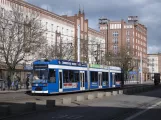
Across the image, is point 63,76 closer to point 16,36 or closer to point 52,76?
point 52,76

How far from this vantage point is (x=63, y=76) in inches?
1326

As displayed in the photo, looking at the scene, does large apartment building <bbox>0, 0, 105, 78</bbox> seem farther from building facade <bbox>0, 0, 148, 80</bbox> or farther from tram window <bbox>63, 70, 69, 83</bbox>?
tram window <bbox>63, 70, 69, 83</bbox>

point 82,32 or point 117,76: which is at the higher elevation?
point 82,32

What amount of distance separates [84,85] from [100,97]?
9.39 meters

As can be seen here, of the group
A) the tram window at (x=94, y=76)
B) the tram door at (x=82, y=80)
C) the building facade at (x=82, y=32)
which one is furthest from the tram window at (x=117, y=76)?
the tram door at (x=82, y=80)

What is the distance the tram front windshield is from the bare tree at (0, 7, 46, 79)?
539 inches

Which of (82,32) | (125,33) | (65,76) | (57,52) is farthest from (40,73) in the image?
(125,33)

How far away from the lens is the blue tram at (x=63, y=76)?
3212 centimetres

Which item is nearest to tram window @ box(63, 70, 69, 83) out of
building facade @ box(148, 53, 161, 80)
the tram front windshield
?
the tram front windshield

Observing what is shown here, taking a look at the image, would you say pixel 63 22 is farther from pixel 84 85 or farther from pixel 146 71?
pixel 146 71

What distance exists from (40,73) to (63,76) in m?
2.45

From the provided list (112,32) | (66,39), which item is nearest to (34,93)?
(66,39)

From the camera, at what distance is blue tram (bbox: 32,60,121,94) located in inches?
1265

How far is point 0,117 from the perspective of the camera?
48.9ft
